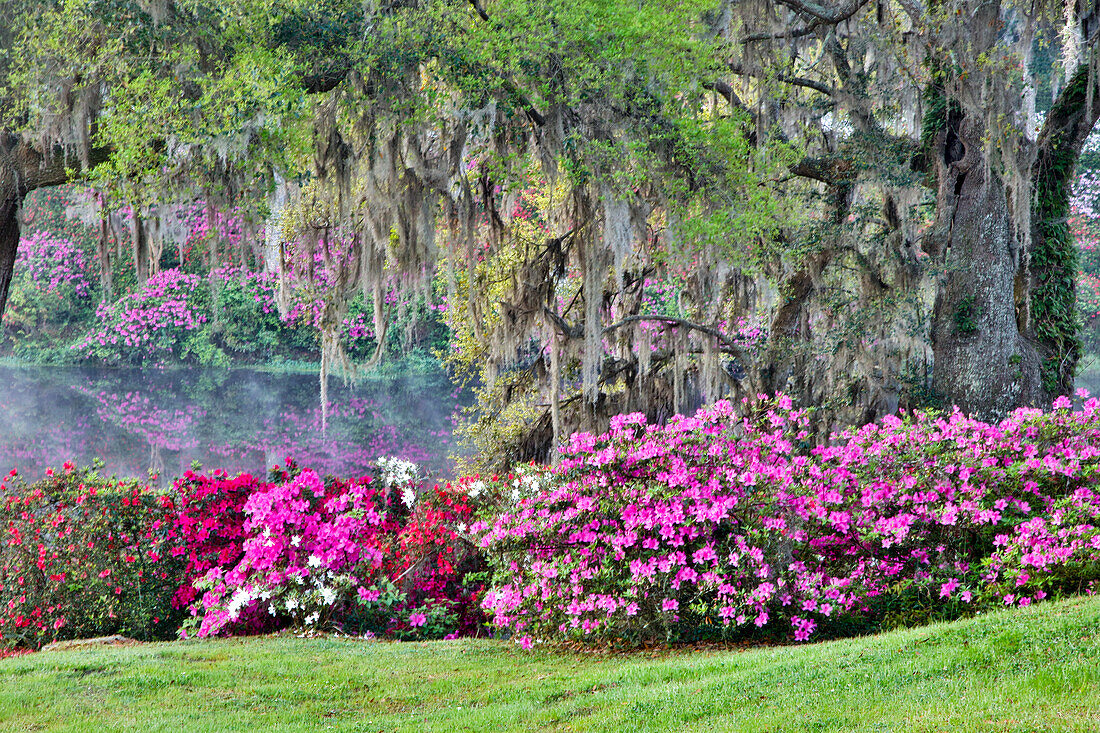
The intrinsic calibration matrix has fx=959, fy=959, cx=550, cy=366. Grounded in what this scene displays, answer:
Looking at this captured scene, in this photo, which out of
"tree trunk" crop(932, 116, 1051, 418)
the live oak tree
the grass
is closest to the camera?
the grass

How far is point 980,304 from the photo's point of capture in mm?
9977

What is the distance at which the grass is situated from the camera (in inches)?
153

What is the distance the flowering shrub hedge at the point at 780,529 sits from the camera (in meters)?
6.13

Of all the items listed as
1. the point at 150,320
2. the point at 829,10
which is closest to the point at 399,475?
the point at 829,10

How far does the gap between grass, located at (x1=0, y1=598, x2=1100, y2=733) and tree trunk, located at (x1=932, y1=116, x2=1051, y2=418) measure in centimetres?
503

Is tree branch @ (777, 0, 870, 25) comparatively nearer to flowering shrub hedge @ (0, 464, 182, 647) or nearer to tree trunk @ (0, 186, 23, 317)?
tree trunk @ (0, 186, 23, 317)

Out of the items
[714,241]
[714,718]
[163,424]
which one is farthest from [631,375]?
[163,424]

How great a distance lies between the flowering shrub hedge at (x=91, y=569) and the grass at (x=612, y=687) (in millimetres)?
1670

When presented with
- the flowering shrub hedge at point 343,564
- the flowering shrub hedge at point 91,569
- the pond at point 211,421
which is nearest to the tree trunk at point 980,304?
the flowering shrub hedge at point 343,564

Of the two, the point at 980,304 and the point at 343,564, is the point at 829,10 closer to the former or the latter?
the point at 980,304

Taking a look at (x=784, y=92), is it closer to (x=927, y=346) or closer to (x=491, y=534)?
(x=927, y=346)

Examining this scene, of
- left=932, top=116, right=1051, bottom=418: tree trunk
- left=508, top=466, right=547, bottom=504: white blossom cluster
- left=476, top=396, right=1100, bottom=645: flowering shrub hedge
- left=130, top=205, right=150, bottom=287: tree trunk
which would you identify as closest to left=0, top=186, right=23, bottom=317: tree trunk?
left=130, top=205, right=150, bottom=287: tree trunk

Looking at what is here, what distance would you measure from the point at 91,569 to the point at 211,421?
17283 mm

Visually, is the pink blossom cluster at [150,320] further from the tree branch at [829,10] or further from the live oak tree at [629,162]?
the tree branch at [829,10]
